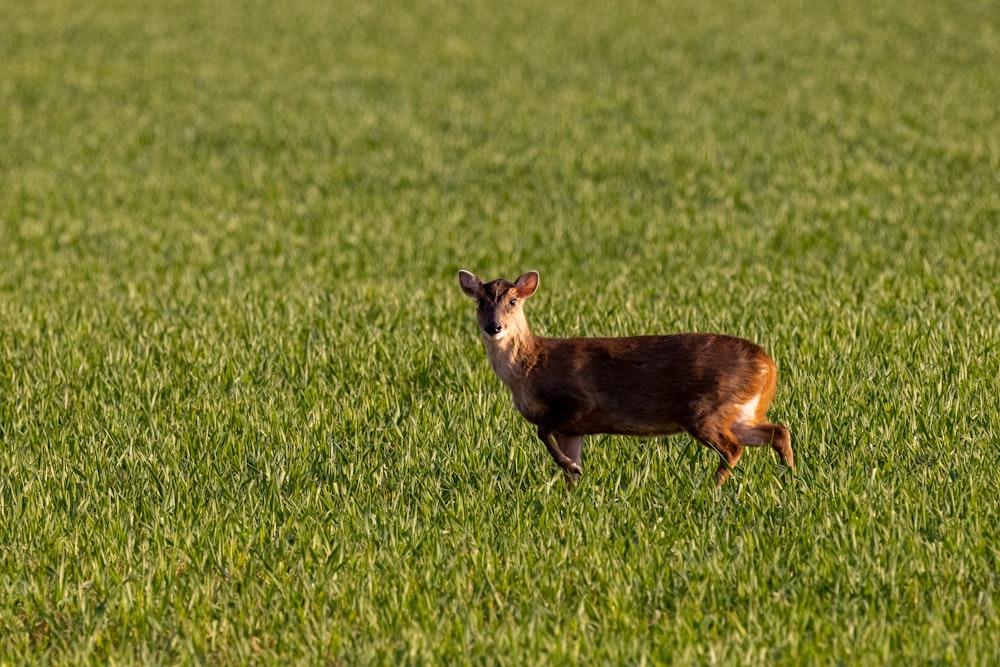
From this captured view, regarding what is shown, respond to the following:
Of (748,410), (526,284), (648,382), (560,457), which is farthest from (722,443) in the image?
(526,284)

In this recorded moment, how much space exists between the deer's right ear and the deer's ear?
6.8 inches

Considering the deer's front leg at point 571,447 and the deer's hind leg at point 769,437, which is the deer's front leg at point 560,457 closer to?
the deer's front leg at point 571,447

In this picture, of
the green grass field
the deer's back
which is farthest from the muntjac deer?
the green grass field

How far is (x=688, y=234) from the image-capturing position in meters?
13.5

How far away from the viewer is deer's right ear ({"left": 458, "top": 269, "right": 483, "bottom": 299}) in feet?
19.6

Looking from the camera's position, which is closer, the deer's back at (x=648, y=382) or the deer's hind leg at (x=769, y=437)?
the deer's back at (x=648, y=382)

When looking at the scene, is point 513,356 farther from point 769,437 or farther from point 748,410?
point 769,437

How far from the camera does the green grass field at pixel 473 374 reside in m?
4.79

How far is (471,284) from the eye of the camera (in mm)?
6027

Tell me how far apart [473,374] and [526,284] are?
2.00 meters

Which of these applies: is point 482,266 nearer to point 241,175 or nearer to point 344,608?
point 241,175

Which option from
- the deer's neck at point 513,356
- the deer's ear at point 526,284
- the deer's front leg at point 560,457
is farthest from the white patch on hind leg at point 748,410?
A: the deer's ear at point 526,284

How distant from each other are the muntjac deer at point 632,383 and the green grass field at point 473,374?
22 cm

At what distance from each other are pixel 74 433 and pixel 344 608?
2832mm
